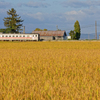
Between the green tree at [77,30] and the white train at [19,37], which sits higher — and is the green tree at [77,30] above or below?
above

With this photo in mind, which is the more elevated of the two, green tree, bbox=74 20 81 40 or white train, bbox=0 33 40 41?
green tree, bbox=74 20 81 40

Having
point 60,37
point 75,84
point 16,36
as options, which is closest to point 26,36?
point 16,36

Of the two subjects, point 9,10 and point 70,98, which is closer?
point 70,98

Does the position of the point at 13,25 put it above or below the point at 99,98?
above

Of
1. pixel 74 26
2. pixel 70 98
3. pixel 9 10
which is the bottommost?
pixel 70 98

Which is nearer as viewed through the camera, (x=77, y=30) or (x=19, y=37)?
(x=19, y=37)

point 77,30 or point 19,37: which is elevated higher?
point 77,30

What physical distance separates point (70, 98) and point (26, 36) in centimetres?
5407

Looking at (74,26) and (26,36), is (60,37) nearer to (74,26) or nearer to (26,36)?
(74,26)

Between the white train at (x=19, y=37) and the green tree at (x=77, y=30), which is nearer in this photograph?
the white train at (x=19, y=37)

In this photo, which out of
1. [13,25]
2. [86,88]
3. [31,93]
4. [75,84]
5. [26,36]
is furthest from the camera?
[13,25]

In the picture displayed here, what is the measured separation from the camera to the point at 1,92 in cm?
292

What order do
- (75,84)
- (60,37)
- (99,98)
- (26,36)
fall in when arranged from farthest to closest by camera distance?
(60,37) < (26,36) < (75,84) < (99,98)

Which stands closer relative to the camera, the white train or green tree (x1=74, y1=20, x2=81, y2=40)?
the white train
